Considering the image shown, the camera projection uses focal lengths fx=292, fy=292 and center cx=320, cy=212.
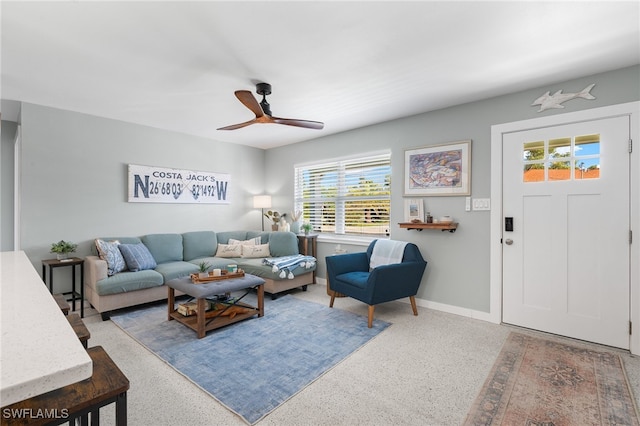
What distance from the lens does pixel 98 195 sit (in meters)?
3.89

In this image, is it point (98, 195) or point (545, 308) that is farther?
point (98, 195)

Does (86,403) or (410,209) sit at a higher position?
(410,209)

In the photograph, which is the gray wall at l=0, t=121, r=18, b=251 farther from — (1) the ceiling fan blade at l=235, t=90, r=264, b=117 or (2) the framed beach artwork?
(2) the framed beach artwork

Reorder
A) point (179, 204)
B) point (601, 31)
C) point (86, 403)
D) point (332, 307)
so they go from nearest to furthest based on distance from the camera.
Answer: point (86, 403) < point (601, 31) < point (332, 307) < point (179, 204)

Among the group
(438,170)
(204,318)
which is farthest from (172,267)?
(438,170)

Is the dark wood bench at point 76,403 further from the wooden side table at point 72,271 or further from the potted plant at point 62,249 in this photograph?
the potted plant at point 62,249

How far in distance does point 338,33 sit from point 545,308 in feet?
10.4

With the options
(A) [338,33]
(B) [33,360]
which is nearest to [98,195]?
(A) [338,33]

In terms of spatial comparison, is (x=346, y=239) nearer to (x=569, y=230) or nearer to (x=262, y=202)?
(x=262, y=202)

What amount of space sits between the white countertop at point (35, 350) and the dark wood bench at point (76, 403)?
0.69 feet

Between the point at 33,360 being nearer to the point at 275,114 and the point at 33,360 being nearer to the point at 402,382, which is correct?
the point at 402,382

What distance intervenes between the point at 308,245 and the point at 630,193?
377cm

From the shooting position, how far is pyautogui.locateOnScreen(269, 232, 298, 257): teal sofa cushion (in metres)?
4.63

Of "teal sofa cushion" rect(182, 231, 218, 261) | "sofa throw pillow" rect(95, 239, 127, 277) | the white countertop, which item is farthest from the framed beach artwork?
"sofa throw pillow" rect(95, 239, 127, 277)
